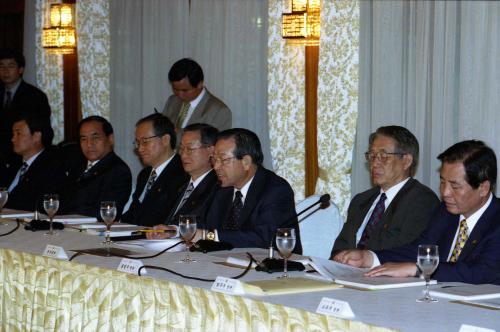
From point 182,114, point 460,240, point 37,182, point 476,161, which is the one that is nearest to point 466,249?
point 460,240

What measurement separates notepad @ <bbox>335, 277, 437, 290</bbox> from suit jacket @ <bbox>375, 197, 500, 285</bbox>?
215mm

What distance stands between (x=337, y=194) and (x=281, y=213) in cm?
193

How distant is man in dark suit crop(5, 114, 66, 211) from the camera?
21.1ft

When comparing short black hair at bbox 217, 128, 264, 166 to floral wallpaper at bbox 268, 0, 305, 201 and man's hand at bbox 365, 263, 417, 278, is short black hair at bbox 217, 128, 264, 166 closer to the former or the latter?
man's hand at bbox 365, 263, 417, 278

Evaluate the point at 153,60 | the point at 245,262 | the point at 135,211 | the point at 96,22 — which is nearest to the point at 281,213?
the point at 245,262

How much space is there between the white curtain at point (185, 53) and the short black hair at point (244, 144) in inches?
90.4

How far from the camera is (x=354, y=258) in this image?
140 inches

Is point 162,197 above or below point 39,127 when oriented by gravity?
below

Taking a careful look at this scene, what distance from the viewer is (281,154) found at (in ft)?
22.1

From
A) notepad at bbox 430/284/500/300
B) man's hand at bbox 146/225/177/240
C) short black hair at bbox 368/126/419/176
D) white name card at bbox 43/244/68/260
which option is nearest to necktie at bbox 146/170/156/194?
man's hand at bbox 146/225/177/240

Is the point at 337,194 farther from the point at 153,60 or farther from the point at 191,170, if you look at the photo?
the point at 153,60

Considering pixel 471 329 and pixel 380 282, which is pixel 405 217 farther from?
pixel 471 329

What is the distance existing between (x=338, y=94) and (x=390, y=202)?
2.00m

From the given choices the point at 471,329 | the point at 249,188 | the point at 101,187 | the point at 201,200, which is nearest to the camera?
the point at 471,329
